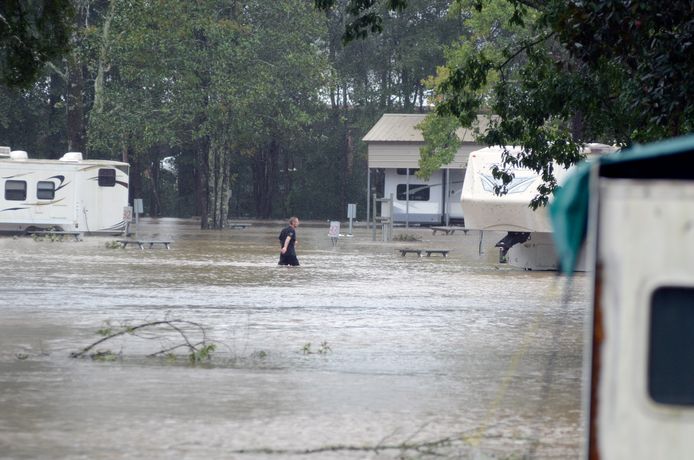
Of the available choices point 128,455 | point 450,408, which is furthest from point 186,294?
point 128,455

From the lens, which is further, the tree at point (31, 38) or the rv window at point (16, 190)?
the rv window at point (16, 190)

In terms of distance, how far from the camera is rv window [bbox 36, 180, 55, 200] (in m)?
46.3

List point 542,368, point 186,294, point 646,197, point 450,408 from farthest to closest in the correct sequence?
Result: 1. point 186,294
2. point 542,368
3. point 450,408
4. point 646,197

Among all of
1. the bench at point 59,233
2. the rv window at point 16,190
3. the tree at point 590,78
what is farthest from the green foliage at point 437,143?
the tree at point 590,78

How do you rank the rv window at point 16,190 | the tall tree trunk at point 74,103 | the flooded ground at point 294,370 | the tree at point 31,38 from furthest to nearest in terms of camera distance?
1. the tall tree trunk at point 74,103
2. the rv window at point 16,190
3. the tree at point 31,38
4. the flooded ground at point 294,370

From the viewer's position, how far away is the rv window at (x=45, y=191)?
4634 centimetres

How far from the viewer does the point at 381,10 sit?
3083 inches

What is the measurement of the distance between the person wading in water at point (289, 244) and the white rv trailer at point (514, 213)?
4.99m

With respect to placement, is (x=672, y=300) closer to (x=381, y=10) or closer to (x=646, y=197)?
(x=646, y=197)

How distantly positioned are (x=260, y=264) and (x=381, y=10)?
159ft

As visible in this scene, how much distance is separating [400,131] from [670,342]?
6352 centimetres

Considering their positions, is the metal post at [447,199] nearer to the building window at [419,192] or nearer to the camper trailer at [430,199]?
the camper trailer at [430,199]

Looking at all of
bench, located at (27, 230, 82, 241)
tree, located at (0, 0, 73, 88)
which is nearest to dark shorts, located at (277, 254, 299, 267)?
tree, located at (0, 0, 73, 88)

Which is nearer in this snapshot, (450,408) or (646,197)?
(646,197)
